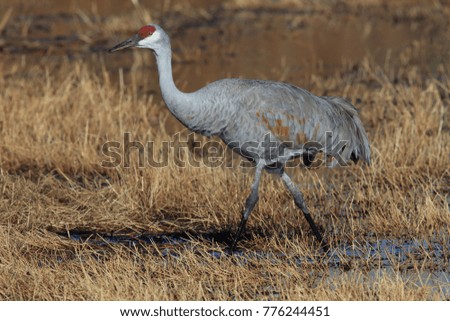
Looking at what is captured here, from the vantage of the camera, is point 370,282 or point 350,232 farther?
point 350,232

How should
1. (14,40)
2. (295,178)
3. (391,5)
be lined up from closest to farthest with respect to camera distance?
1. (295,178)
2. (14,40)
3. (391,5)

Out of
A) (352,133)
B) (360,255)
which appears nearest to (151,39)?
(352,133)

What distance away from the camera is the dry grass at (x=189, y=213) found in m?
4.71

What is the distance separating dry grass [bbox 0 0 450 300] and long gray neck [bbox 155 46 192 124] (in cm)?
71

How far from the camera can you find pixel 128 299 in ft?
14.7

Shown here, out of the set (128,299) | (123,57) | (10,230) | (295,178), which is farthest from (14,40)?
(128,299)

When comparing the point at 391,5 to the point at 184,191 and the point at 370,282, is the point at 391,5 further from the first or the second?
the point at 370,282

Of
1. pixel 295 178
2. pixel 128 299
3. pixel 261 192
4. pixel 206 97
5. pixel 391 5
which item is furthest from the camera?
pixel 391 5

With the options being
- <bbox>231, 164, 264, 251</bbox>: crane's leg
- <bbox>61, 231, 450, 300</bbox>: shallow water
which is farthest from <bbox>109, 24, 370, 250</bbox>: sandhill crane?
<bbox>61, 231, 450, 300</bbox>: shallow water

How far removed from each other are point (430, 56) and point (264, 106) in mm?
6693

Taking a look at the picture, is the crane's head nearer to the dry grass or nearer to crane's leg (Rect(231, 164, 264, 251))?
crane's leg (Rect(231, 164, 264, 251))

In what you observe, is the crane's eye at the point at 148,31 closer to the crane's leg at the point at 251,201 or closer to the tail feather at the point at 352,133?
the crane's leg at the point at 251,201

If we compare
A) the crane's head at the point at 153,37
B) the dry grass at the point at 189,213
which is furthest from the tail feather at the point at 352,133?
the crane's head at the point at 153,37

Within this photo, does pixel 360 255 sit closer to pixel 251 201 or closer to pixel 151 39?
pixel 251 201
